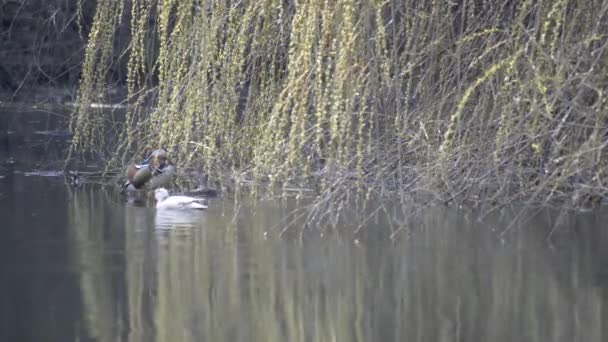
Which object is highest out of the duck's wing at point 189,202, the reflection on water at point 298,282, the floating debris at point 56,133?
the floating debris at point 56,133

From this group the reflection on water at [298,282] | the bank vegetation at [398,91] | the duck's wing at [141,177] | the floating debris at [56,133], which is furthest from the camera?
the floating debris at [56,133]

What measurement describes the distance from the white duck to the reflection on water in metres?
0.46

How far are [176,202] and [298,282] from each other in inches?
94.0

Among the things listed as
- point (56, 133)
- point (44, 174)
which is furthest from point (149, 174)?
point (56, 133)

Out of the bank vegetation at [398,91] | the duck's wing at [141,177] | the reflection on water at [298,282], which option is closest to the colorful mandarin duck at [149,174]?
the duck's wing at [141,177]

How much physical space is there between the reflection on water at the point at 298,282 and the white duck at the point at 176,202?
46 centimetres

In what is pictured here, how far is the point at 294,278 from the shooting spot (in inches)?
193

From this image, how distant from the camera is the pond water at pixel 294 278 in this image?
13.8ft

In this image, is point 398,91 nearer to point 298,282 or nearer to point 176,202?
point 298,282

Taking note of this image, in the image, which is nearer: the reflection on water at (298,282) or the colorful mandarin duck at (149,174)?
the reflection on water at (298,282)

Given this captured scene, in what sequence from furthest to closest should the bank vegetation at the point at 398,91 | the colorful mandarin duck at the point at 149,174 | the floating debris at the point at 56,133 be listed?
the floating debris at the point at 56,133 → the colorful mandarin duck at the point at 149,174 → the bank vegetation at the point at 398,91

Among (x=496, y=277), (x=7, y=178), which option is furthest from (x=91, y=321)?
(x=7, y=178)

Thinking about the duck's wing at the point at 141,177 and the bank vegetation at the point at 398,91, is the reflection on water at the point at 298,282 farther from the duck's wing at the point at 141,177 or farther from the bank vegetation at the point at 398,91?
the duck's wing at the point at 141,177

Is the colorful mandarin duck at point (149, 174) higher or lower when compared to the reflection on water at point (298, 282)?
higher
